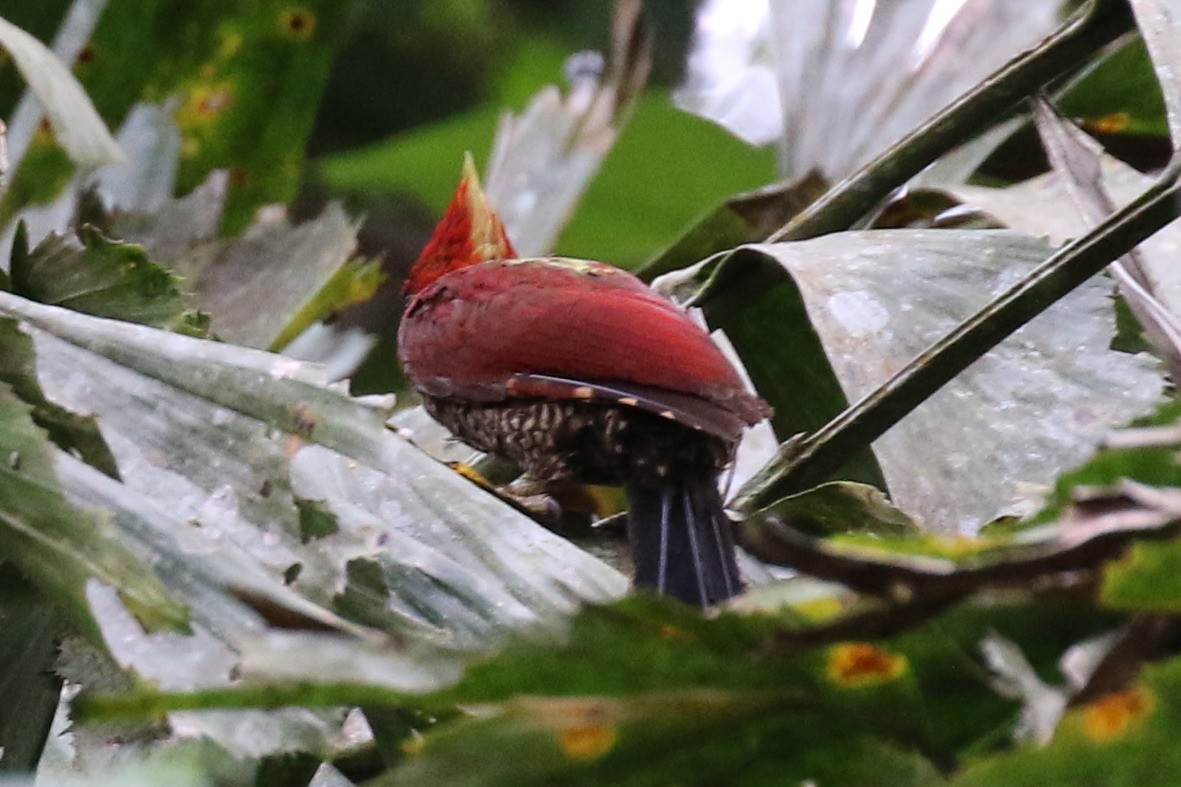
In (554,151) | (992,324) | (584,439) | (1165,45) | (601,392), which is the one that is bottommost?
(584,439)

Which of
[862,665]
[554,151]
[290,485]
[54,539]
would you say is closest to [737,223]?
[554,151]

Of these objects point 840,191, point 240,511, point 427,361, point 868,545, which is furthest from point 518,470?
point 868,545

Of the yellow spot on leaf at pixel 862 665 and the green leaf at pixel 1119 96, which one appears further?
the green leaf at pixel 1119 96

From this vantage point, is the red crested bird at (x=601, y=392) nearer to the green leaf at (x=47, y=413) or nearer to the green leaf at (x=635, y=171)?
the green leaf at (x=47, y=413)

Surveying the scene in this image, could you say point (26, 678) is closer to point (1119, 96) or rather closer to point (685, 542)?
point (685, 542)

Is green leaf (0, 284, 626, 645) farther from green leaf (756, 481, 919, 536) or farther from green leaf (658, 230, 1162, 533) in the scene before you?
green leaf (658, 230, 1162, 533)

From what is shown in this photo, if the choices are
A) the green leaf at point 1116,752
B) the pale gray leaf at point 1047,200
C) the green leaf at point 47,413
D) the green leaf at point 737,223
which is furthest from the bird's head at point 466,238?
the green leaf at point 1116,752
